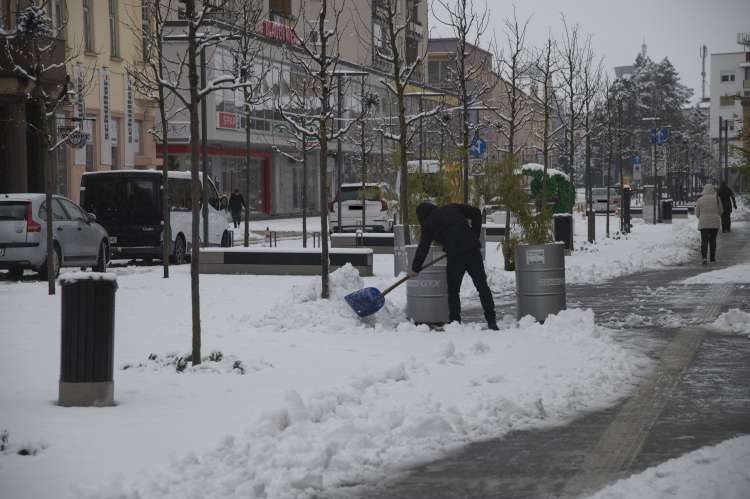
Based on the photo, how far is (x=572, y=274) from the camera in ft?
81.2

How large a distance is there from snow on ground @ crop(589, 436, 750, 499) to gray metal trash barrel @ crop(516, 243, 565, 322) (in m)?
7.74

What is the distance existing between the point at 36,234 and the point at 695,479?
17.2 metres

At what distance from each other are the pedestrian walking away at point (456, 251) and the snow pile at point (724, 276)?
9.05m

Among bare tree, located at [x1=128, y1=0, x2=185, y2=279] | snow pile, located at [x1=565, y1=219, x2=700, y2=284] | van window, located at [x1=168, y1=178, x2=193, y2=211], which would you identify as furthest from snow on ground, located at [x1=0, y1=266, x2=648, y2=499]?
van window, located at [x1=168, y1=178, x2=193, y2=211]

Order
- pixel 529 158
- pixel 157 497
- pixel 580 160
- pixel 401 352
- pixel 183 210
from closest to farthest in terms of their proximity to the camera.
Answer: pixel 157 497
pixel 401 352
pixel 183 210
pixel 529 158
pixel 580 160

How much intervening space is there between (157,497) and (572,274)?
1878 centimetres

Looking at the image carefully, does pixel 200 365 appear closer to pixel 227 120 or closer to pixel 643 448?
pixel 643 448

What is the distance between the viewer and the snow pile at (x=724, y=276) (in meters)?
23.1

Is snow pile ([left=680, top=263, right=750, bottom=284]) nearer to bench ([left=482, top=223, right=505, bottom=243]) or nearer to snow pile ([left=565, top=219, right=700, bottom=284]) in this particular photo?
snow pile ([left=565, top=219, right=700, bottom=284])

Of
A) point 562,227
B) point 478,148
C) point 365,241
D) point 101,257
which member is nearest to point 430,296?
point 101,257

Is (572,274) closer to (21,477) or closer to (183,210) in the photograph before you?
(183,210)

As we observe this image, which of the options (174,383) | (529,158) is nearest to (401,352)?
(174,383)

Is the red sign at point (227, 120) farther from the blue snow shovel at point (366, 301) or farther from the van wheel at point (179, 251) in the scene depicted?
the blue snow shovel at point (366, 301)

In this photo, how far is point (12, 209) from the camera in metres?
22.5
